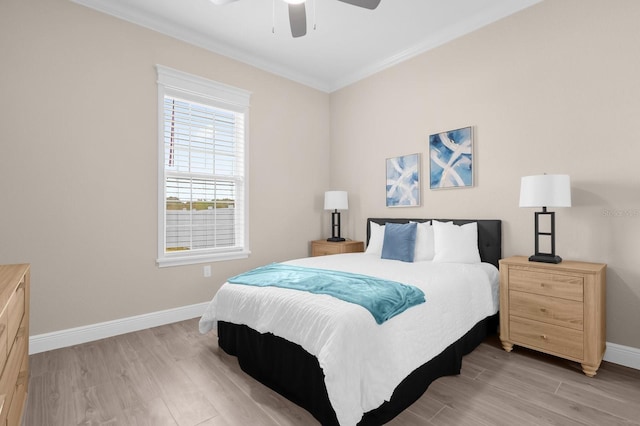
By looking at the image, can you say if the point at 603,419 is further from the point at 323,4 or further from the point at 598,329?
the point at 323,4

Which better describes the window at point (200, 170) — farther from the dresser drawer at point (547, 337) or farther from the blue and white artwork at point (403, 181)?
the dresser drawer at point (547, 337)

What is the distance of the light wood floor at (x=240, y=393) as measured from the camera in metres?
1.78

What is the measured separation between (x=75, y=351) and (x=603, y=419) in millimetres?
3671

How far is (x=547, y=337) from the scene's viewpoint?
239cm

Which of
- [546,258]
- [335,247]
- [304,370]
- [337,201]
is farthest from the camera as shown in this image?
[337,201]

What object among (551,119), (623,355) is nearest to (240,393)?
(623,355)

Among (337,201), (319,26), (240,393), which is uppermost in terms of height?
(319,26)

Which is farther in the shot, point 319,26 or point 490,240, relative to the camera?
point 319,26

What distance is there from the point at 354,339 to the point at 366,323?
113 millimetres

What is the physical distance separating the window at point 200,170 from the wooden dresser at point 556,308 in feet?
→ 9.21

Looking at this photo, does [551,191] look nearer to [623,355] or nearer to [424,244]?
[424,244]

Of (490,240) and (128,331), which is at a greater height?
(490,240)

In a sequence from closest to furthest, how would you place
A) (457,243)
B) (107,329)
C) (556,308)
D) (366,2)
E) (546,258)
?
1. (366,2)
2. (556,308)
3. (546,258)
4. (107,329)
5. (457,243)

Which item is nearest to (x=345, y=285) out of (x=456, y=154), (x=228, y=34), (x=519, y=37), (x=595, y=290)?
(x=595, y=290)
